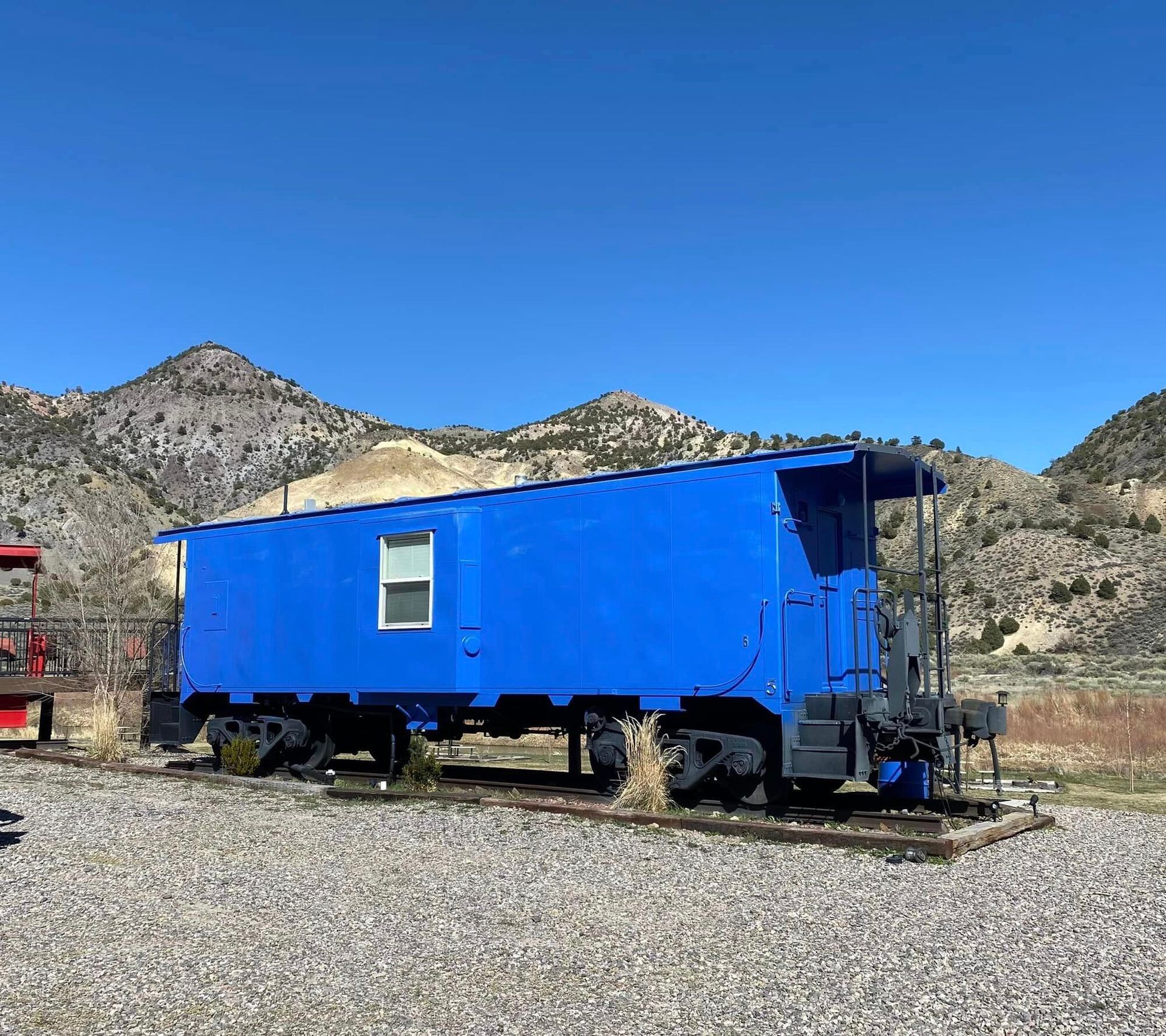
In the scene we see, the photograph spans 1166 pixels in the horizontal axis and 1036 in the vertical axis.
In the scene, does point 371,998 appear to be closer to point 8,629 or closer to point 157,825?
point 157,825

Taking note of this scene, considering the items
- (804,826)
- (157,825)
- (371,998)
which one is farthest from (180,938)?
(804,826)

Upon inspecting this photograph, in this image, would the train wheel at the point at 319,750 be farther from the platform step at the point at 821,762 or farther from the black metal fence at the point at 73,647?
the platform step at the point at 821,762

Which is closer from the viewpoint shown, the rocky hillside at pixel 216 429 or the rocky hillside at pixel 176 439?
the rocky hillside at pixel 176 439

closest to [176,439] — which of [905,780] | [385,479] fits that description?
[385,479]

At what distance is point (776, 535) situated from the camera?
10.3 m

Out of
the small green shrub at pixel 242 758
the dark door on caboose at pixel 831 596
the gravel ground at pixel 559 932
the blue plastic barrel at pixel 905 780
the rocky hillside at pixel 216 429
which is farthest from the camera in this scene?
the rocky hillside at pixel 216 429

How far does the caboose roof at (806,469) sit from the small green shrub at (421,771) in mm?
3024

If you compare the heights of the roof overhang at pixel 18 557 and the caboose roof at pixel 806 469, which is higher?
the caboose roof at pixel 806 469

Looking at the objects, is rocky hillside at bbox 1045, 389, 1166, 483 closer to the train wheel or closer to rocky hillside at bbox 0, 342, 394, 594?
rocky hillside at bbox 0, 342, 394, 594

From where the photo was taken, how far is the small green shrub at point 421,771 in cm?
1277

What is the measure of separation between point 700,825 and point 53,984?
596 centimetres

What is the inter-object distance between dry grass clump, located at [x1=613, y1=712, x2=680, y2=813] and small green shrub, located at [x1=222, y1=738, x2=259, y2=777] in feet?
18.6

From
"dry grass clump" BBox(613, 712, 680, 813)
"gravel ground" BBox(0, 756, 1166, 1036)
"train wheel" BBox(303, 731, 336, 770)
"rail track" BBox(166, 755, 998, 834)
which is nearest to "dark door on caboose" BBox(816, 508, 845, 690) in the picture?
"rail track" BBox(166, 755, 998, 834)

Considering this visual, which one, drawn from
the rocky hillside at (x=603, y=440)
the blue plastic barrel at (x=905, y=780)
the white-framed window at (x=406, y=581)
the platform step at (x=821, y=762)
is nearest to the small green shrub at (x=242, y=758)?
the white-framed window at (x=406, y=581)
